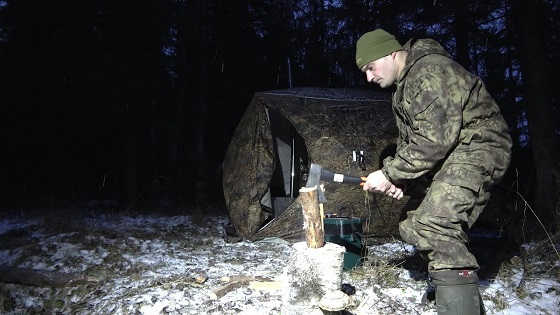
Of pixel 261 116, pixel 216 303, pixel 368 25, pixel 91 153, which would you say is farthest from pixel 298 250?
pixel 91 153

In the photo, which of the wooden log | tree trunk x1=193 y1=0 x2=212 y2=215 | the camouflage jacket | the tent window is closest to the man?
the camouflage jacket

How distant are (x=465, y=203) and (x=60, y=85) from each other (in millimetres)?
9221

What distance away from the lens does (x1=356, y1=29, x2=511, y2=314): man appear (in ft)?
6.65

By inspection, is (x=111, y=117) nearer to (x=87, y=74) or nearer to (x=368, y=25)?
(x=87, y=74)

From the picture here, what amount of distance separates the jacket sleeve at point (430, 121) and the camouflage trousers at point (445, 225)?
0.66 feet

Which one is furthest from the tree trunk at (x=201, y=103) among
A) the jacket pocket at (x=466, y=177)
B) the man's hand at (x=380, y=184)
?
the jacket pocket at (x=466, y=177)

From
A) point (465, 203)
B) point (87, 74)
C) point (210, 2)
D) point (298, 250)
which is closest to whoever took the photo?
point (465, 203)

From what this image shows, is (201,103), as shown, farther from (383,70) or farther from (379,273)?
(383,70)

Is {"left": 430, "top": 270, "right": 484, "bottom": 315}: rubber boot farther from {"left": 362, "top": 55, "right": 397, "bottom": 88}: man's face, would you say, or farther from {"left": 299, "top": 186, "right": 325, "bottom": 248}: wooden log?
{"left": 362, "top": 55, "right": 397, "bottom": 88}: man's face

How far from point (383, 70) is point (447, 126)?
26.5 inches

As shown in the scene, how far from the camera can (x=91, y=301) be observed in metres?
3.14

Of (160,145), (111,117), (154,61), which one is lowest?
(160,145)

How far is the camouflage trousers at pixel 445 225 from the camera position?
6.61 feet

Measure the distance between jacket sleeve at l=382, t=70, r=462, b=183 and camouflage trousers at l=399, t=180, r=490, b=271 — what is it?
0.66ft
